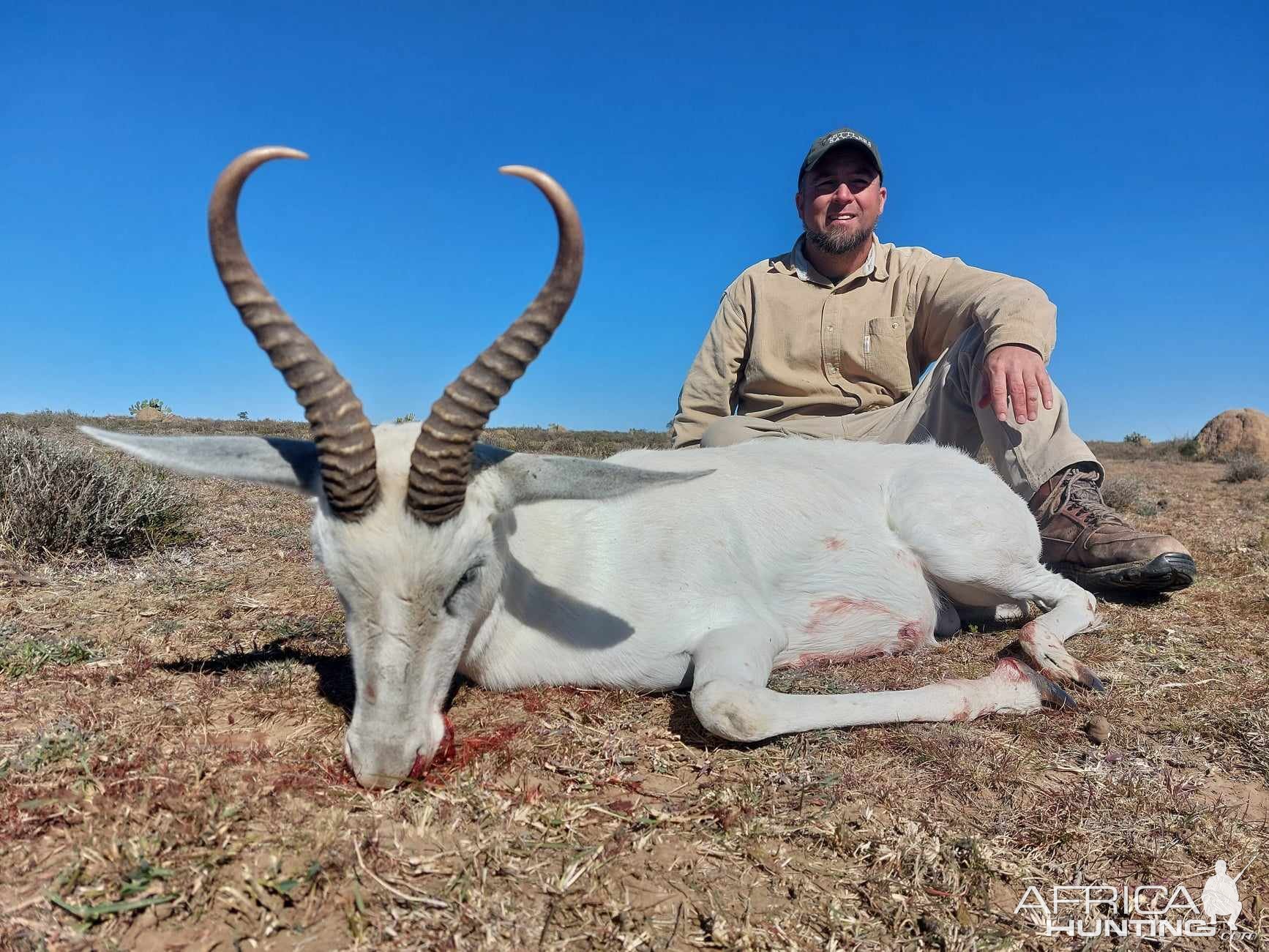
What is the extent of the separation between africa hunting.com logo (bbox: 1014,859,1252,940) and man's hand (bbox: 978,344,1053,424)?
2.87m

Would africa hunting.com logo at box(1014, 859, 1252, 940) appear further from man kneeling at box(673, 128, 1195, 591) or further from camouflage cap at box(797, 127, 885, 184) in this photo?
camouflage cap at box(797, 127, 885, 184)

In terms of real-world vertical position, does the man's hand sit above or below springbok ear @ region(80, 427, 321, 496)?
above

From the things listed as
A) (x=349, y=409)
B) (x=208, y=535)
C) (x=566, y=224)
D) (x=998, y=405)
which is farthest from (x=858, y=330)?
(x=208, y=535)

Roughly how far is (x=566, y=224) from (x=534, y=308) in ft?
1.03

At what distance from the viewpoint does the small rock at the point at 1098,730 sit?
324 centimetres

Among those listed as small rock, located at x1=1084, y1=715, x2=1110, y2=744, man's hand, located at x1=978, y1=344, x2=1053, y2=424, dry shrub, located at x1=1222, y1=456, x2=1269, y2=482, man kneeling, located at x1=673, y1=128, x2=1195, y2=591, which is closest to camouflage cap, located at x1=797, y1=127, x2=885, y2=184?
man kneeling, located at x1=673, y1=128, x2=1195, y2=591

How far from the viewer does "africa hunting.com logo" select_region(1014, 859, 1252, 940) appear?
2086 mm

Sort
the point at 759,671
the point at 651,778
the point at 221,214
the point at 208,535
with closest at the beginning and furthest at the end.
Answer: the point at 221,214
the point at 651,778
the point at 759,671
the point at 208,535

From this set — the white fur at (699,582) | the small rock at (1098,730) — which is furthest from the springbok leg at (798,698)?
the small rock at (1098,730)

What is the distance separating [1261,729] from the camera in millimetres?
3342

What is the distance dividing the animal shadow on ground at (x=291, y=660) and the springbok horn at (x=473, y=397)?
1288mm

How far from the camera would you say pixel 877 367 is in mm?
7055

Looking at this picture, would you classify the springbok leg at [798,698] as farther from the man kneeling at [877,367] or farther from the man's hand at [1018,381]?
the man kneeling at [877,367]

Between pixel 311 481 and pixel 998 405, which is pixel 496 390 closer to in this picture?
pixel 311 481
